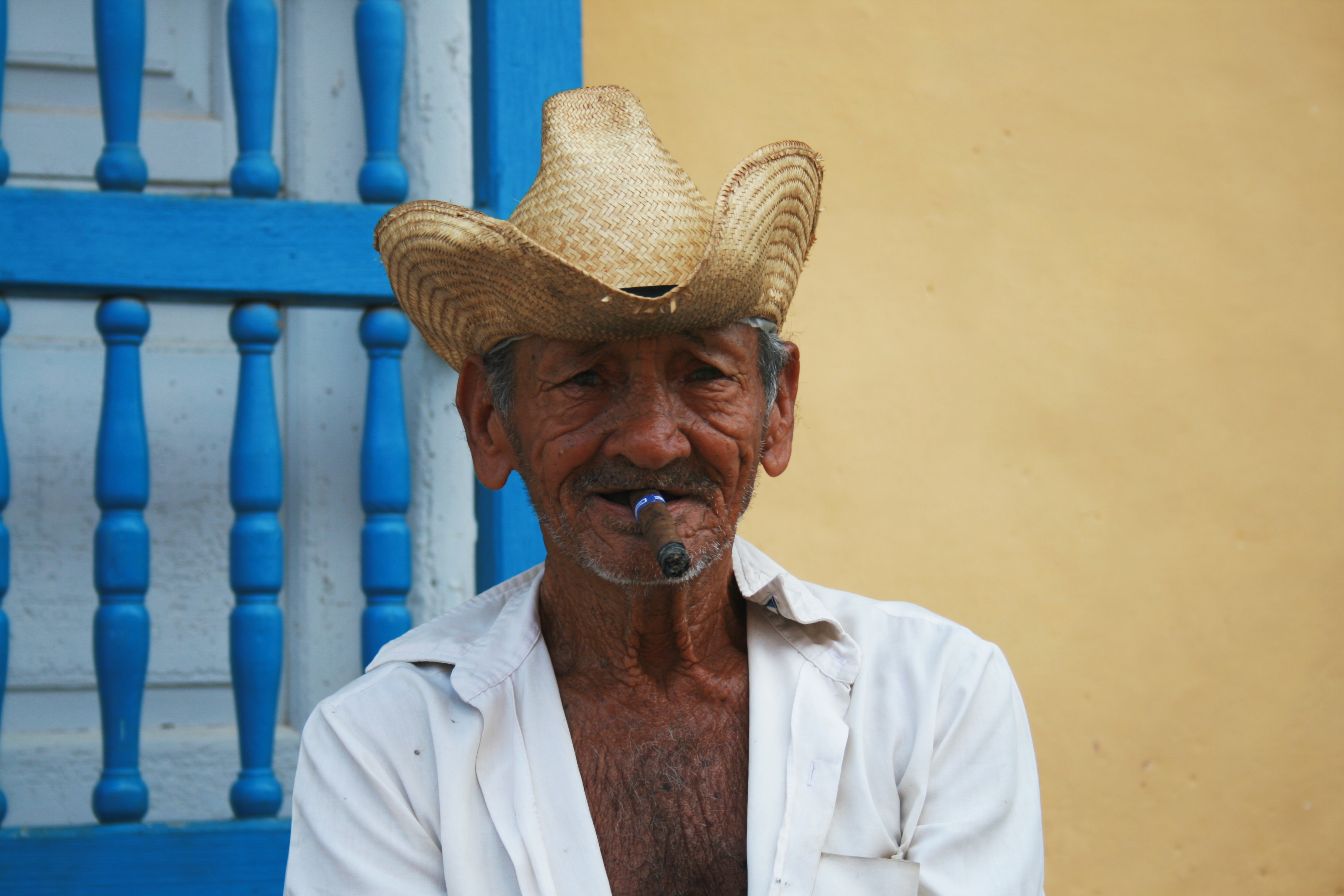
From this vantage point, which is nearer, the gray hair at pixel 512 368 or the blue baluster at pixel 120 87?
the gray hair at pixel 512 368

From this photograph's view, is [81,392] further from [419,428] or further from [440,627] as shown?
[440,627]

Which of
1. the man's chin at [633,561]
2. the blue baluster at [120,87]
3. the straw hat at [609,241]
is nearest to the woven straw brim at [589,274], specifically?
the straw hat at [609,241]

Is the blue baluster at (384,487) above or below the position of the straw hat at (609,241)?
below

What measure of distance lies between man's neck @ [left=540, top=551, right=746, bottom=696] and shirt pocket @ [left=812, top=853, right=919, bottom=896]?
1.10 feet

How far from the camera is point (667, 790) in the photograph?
1.71 m

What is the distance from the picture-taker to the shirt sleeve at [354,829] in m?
1.55


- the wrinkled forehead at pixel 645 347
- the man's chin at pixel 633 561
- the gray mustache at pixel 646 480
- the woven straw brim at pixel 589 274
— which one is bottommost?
the man's chin at pixel 633 561

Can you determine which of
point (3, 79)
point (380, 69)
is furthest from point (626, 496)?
point (3, 79)

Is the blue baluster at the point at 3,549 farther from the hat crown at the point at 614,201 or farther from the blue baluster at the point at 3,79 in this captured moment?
the hat crown at the point at 614,201

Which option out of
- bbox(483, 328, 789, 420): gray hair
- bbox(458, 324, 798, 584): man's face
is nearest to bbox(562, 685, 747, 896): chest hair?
bbox(458, 324, 798, 584): man's face

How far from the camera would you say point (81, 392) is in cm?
239

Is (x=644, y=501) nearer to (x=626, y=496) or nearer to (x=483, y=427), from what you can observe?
(x=626, y=496)

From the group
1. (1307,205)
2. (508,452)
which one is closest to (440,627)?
(508,452)

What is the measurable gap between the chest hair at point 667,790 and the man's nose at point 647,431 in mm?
401
